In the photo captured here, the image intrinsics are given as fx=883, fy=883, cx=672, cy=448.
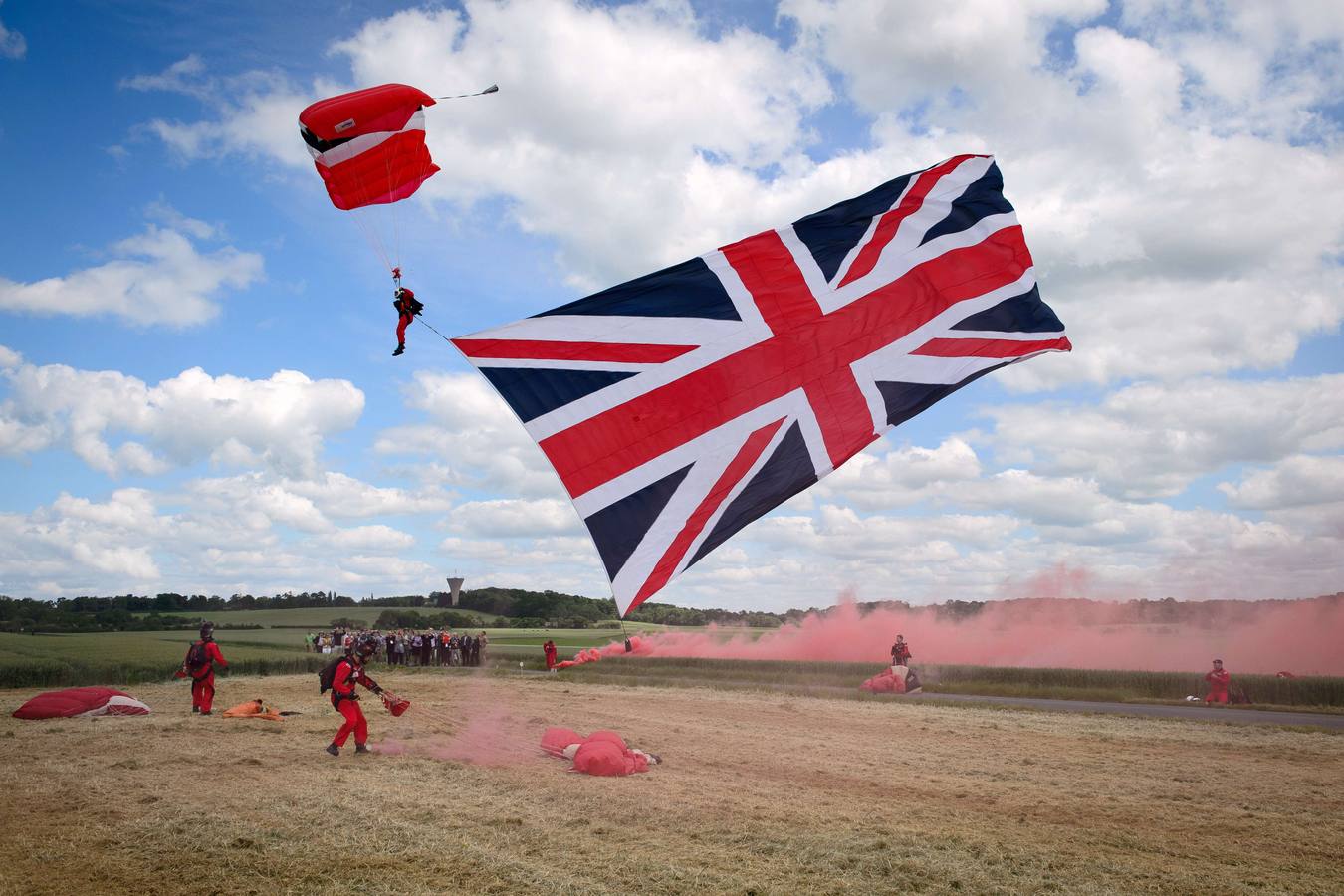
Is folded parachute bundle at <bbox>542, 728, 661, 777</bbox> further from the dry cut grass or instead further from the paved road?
the paved road

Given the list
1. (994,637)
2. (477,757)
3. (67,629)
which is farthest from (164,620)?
(477,757)

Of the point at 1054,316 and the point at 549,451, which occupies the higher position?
the point at 1054,316

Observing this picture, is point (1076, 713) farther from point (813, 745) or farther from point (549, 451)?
point (549, 451)

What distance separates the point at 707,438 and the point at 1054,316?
381 cm

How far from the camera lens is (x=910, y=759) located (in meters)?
15.1

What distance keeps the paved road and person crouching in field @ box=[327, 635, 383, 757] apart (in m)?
18.0

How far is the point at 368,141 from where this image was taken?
9086mm

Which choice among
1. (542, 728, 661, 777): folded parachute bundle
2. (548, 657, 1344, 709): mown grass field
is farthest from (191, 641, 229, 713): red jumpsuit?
(548, 657, 1344, 709): mown grass field

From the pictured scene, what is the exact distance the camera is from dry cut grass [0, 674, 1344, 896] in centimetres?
813

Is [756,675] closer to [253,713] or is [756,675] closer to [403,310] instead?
[253,713]

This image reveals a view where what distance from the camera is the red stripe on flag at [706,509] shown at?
6262 mm

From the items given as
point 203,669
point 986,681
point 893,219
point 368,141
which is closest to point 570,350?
point 893,219

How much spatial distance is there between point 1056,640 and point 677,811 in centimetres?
4444

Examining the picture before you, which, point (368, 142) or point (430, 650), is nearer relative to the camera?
point (368, 142)
